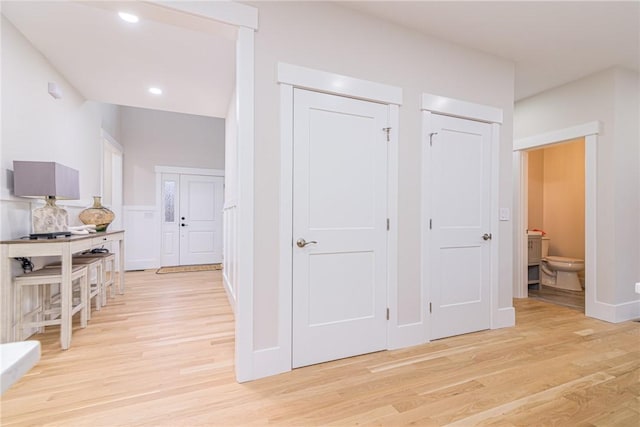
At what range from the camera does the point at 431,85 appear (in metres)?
2.60

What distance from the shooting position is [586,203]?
3328 millimetres

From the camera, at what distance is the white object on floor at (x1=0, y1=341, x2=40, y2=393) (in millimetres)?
519

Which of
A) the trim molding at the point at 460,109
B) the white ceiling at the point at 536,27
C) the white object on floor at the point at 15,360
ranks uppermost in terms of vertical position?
the white ceiling at the point at 536,27

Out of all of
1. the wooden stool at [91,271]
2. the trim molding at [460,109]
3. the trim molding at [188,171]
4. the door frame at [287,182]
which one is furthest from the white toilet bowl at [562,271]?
the trim molding at [188,171]

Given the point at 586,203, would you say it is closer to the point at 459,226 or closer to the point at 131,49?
the point at 459,226

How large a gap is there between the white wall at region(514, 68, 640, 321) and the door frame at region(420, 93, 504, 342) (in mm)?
1232

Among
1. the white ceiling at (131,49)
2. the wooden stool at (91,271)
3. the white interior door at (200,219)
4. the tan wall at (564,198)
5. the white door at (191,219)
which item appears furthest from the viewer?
the white interior door at (200,219)

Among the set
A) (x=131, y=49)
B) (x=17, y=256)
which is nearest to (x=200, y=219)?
(x=131, y=49)

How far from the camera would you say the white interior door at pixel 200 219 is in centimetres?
622

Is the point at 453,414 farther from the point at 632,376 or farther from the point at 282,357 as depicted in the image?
the point at 632,376

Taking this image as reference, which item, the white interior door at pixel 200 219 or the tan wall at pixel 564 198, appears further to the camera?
the white interior door at pixel 200 219

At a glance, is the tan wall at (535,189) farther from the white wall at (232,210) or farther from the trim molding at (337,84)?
the white wall at (232,210)

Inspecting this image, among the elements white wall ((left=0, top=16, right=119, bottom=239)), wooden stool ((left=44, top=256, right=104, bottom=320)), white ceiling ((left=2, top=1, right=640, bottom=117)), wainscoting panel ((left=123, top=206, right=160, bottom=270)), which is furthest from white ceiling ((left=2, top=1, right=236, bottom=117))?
wainscoting panel ((left=123, top=206, right=160, bottom=270))

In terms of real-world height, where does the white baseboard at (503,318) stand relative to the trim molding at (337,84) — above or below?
below
